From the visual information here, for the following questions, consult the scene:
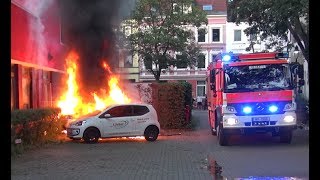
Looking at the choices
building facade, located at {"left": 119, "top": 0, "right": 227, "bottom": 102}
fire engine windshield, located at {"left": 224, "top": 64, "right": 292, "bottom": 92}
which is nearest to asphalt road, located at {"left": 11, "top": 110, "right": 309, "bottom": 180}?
fire engine windshield, located at {"left": 224, "top": 64, "right": 292, "bottom": 92}

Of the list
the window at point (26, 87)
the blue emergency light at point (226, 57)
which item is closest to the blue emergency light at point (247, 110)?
the blue emergency light at point (226, 57)

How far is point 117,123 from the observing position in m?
17.2

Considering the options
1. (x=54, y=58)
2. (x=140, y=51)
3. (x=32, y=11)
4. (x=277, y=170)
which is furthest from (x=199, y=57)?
(x=277, y=170)

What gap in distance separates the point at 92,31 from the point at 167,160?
9710 millimetres

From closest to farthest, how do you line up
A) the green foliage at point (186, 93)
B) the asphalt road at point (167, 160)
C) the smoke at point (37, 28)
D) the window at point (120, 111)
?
the asphalt road at point (167, 160)
the window at point (120, 111)
the smoke at point (37, 28)
the green foliage at point (186, 93)

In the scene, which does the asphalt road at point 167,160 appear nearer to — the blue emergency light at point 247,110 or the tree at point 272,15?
the blue emergency light at point 247,110

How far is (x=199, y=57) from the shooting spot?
39969 mm

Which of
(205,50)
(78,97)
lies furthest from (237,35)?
(78,97)

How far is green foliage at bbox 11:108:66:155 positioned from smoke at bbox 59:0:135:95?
3.27m

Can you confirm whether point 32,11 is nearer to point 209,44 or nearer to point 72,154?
point 72,154

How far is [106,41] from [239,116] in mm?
8510

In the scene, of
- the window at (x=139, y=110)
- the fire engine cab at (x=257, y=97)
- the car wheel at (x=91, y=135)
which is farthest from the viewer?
the window at (x=139, y=110)

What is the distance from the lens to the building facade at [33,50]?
17080 mm

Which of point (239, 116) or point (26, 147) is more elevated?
point (239, 116)
